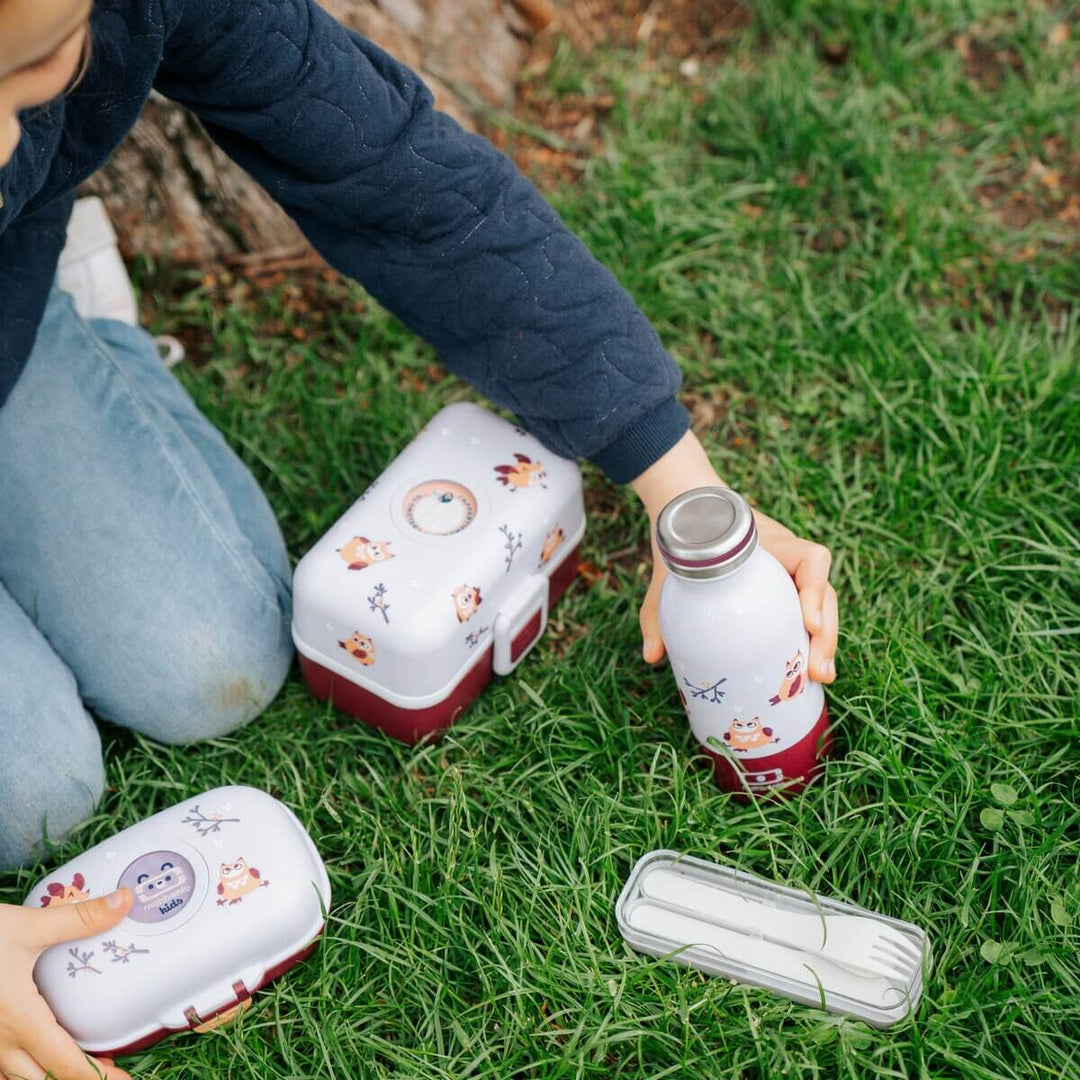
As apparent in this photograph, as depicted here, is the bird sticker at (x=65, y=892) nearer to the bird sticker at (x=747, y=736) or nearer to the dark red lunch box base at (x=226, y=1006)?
the dark red lunch box base at (x=226, y=1006)

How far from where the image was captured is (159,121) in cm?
197

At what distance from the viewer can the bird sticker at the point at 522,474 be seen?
164cm

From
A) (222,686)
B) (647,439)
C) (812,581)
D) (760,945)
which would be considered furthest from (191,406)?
(760,945)

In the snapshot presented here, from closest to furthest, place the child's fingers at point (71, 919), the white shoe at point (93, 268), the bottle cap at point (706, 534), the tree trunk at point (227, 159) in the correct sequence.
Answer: the bottle cap at point (706, 534) < the child's fingers at point (71, 919) < the white shoe at point (93, 268) < the tree trunk at point (227, 159)

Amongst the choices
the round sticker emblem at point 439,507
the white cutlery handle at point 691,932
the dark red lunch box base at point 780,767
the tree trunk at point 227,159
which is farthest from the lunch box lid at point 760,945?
the tree trunk at point 227,159

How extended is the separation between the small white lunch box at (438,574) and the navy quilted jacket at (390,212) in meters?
0.08

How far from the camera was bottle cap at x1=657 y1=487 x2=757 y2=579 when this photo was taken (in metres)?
1.22

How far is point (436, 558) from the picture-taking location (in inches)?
61.1

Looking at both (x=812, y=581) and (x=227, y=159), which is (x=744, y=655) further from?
(x=227, y=159)

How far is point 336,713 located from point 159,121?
1.00 meters

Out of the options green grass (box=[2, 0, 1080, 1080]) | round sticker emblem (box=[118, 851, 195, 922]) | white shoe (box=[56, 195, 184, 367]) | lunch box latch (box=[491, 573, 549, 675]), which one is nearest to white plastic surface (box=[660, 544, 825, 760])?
green grass (box=[2, 0, 1080, 1080])

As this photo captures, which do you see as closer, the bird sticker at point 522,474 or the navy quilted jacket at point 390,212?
the navy quilted jacket at point 390,212

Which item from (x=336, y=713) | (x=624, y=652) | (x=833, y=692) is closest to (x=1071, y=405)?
(x=833, y=692)

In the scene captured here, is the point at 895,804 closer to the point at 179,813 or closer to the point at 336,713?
the point at 336,713
